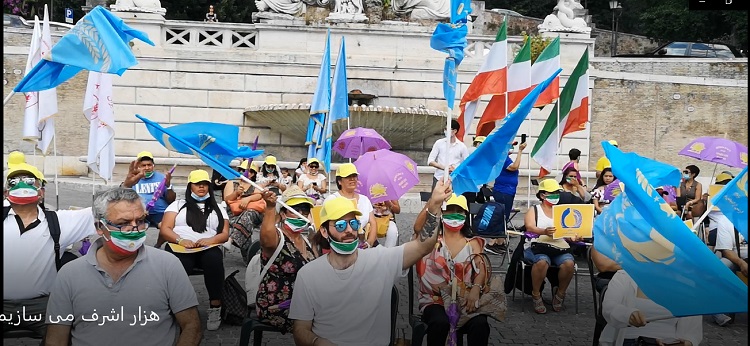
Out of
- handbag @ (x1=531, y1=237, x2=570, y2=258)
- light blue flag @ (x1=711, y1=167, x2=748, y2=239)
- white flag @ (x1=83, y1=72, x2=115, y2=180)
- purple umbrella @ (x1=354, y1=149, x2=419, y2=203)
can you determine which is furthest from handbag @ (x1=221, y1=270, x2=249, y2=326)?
light blue flag @ (x1=711, y1=167, x2=748, y2=239)

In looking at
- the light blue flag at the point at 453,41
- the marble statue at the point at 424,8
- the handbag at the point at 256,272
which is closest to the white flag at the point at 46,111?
the handbag at the point at 256,272

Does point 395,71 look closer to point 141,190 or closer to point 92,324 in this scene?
point 141,190

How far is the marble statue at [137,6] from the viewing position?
2141cm

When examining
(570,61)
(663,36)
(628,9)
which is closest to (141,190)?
(570,61)

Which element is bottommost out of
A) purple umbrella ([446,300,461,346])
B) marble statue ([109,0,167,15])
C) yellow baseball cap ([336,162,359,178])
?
purple umbrella ([446,300,461,346])

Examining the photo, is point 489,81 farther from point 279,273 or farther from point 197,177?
point 279,273

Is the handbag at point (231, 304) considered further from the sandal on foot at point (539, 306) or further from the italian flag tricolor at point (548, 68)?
the italian flag tricolor at point (548, 68)

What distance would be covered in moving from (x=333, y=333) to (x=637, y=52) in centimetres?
3391

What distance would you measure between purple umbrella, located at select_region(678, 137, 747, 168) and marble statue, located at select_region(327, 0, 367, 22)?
10.7m

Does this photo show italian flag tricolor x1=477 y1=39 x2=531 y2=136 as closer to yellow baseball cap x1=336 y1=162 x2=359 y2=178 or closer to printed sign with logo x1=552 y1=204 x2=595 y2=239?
printed sign with logo x1=552 y1=204 x2=595 y2=239

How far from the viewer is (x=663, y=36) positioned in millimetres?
36250

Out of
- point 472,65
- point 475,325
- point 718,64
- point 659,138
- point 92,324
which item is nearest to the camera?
point 92,324

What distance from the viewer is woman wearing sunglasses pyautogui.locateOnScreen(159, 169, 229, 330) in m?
8.05

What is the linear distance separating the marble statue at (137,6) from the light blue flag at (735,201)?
1728 centimetres
